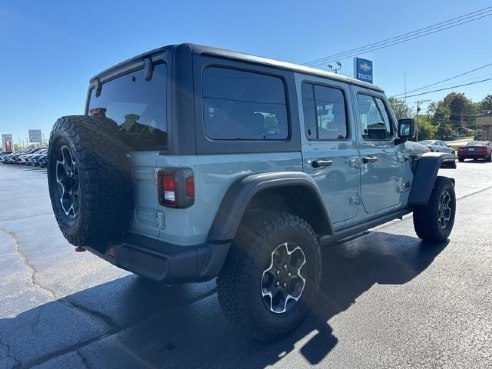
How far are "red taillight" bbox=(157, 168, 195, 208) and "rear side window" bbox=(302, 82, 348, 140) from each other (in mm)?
1349

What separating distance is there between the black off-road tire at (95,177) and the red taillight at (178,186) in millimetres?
400

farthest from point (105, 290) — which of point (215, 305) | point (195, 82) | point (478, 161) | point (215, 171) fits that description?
point (478, 161)

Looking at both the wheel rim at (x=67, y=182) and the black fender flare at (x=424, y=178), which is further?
the black fender flare at (x=424, y=178)

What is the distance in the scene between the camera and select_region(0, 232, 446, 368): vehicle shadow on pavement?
2645mm

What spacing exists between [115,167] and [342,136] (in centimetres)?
222

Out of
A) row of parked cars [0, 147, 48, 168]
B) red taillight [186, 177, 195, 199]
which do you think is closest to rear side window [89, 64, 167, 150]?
red taillight [186, 177, 195, 199]

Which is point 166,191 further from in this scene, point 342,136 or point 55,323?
point 342,136

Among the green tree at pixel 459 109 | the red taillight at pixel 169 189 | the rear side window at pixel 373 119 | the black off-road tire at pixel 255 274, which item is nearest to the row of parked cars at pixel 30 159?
the rear side window at pixel 373 119

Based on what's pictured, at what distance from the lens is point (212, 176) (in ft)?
8.18

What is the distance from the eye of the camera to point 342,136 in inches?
146

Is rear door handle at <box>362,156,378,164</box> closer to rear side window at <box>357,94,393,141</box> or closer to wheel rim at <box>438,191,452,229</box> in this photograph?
rear side window at <box>357,94,393,141</box>

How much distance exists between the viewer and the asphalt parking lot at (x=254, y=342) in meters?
2.62

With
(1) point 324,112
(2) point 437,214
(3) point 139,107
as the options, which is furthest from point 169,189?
(2) point 437,214

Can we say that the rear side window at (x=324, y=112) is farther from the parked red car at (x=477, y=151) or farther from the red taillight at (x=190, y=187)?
the parked red car at (x=477, y=151)
